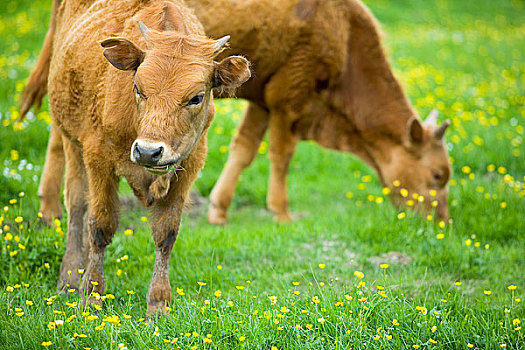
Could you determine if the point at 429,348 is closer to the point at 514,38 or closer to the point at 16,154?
the point at 16,154

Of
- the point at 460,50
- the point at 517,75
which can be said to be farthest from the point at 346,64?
the point at 460,50

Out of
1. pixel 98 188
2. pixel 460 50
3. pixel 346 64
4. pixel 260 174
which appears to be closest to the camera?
pixel 98 188

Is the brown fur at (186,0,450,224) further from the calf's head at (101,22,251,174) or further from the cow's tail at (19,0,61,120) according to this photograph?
the calf's head at (101,22,251,174)

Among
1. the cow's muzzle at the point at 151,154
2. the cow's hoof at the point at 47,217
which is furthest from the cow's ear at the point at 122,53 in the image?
the cow's hoof at the point at 47,217

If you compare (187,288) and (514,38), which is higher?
(187,288)

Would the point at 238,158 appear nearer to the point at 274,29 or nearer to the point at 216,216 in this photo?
the point at 216,216

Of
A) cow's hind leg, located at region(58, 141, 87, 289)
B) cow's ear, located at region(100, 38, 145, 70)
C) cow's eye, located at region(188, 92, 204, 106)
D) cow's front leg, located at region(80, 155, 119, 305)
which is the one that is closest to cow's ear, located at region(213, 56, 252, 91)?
cow's eye, located at region(188, 92, 204, 106)

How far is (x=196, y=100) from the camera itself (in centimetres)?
394

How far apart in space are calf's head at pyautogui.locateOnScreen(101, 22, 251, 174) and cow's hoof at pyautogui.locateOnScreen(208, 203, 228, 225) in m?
3.33

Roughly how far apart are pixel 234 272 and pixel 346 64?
3.33 metres

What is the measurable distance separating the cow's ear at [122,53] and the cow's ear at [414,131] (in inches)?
168

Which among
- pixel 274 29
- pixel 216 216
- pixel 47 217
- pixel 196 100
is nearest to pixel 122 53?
pixel 196 100

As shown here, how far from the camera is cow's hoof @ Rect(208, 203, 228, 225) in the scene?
7.36 m

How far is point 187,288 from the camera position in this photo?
5102 millimetres
